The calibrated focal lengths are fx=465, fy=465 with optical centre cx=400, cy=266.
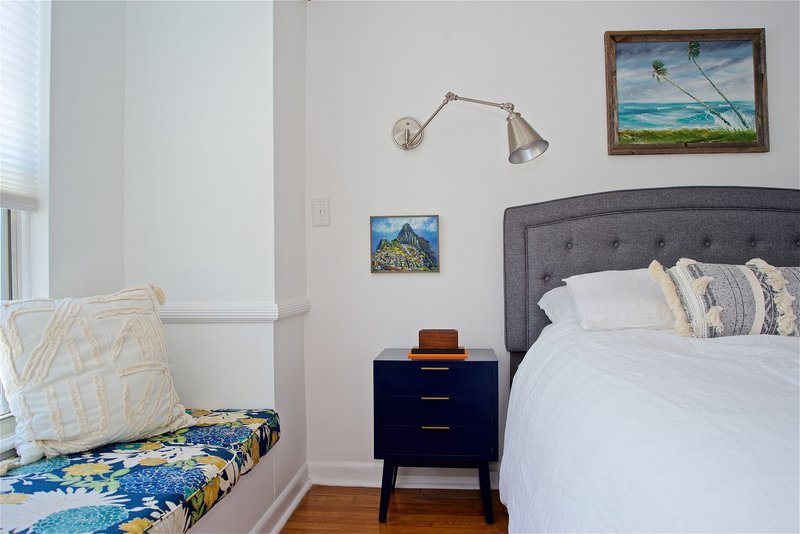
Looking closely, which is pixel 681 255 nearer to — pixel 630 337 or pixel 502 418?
pixel 630 337

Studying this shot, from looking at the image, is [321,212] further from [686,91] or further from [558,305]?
[686,91]

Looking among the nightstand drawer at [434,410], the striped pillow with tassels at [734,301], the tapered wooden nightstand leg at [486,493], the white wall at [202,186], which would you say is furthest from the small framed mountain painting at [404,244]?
the striped pillow with tassels at [734,301]

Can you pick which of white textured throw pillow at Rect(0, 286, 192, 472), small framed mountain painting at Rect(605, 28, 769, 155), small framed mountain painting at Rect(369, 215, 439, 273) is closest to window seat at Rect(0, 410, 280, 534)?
white textured throw pillow at Rect(0, 286, 192, 472)

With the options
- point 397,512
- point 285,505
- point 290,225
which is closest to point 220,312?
point 290,225

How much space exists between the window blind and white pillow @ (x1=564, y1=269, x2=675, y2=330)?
6.20ft

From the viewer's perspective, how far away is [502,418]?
86.3 inches

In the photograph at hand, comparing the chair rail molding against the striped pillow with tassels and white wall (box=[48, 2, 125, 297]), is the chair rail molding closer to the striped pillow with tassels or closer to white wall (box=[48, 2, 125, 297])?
white wall (box=[48, 2, 125, 297])

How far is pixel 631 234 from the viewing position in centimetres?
202

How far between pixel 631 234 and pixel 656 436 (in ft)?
4.54

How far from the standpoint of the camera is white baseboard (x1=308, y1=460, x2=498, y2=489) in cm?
216

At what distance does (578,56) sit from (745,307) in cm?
135

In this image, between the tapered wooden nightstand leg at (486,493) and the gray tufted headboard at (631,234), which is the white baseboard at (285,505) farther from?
the gray tufted headboard at (631,234)

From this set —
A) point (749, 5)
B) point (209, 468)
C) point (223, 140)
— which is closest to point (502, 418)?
point (209, 468)

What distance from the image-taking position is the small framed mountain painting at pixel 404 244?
221 centimetres
